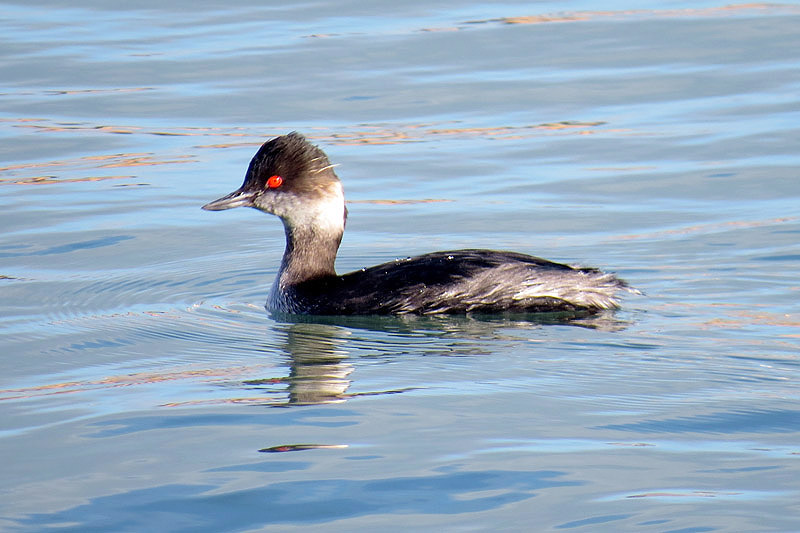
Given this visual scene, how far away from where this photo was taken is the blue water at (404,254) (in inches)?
226

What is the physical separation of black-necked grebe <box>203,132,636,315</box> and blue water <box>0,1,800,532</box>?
20 cm

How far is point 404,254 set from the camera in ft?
34.1

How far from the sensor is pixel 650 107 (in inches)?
569

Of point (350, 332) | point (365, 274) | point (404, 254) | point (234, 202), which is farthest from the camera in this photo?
point (404, 254)

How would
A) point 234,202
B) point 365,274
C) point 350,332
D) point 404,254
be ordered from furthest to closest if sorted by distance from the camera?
point 404,254, point 234,202, point 365,274, point 350,332

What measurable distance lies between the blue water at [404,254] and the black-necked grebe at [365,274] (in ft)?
0.66

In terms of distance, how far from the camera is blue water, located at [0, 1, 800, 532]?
5.73 meters

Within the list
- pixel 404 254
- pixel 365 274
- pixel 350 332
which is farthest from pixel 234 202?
pixel 404 254

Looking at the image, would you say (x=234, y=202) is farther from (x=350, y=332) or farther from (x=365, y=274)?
(x=350, y=332)

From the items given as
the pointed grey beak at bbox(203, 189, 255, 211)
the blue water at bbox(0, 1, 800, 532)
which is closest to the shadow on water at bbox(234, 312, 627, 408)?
the blue water at bbox(0, 1, 800, 532)

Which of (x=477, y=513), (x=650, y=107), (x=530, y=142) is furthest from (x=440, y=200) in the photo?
(x=477, y=513)

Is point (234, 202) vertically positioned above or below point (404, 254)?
above

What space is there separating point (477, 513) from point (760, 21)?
13.1m

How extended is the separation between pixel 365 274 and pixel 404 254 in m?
1.63
